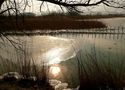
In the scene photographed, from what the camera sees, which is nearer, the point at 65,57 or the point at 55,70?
the point at 55,70

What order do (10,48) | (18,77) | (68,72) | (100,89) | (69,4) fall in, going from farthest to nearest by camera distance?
(10,48), (68,72), (18,77), (69,4), (100,89)

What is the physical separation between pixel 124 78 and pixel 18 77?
9.85 ft

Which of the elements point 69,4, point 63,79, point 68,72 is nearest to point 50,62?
point 68,72

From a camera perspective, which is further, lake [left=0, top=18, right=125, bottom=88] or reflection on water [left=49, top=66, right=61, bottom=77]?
reflection on water [left=49, top=66, right=61, bottom=77]

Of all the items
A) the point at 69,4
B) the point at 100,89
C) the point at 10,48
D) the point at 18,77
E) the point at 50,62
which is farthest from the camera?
the point at 10,48

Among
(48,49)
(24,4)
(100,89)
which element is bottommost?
(48,49)

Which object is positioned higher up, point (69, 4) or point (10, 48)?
point (69, 4)

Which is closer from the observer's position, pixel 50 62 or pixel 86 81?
pixel 86 81

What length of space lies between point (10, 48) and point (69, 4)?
6.15 meters

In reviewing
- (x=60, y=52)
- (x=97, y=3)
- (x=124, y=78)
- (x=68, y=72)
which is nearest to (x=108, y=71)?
(x=124, y=78)

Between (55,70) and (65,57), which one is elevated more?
(55,70)

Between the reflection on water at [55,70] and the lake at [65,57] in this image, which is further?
the reflection on water at [55,70]

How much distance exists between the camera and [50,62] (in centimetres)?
1099

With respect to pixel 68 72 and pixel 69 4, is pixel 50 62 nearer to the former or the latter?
pixel 68 72
